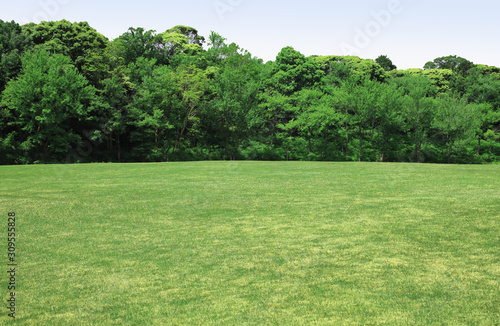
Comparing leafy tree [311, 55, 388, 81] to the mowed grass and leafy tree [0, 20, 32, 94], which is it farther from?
the mowed grass

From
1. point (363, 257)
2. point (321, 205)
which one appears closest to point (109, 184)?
point (321, 205)

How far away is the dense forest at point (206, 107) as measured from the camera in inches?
1687

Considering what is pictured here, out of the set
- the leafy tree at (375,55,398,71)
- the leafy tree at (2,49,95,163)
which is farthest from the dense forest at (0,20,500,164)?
the leafy tree at (375,55,398,71)

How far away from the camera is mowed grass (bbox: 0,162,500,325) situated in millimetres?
5754

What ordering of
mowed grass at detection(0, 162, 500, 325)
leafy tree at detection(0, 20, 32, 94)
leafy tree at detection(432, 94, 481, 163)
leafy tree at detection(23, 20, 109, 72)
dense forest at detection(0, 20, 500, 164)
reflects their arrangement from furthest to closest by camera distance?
1. leafy tree at detection(432, 94, 481, 163)
2. leafy tree at detection(23, 20, 109, 72)
3. leafy tree at detection(0, 20, 32, 94)
4. dense forest at detection(0, 20, 500, 164)
5. mowed grass at detection(0, 162, 500, 325)

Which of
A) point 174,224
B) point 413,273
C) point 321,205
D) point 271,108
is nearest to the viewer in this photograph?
point 413,273

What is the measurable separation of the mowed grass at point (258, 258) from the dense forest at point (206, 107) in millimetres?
29412

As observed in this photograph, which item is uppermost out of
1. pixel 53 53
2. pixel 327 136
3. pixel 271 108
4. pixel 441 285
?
pixel 53 53

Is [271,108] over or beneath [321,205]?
over

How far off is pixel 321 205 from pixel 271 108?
4304 centimetres

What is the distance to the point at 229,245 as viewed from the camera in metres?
9.20

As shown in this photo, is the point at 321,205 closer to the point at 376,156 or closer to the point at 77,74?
the point at 77,74

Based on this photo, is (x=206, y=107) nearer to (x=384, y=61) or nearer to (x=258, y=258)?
(x=384, y=61)

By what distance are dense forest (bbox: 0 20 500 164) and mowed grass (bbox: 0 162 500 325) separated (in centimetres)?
2941
